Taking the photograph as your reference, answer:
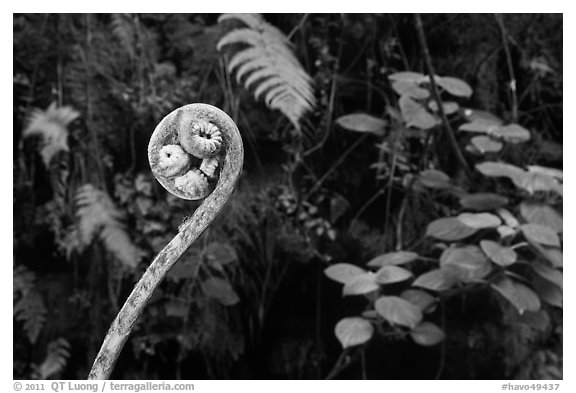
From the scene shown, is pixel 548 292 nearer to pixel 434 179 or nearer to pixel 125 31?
pixel 434 179

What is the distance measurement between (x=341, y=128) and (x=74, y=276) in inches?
36.7

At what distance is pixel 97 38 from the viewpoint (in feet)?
6.38

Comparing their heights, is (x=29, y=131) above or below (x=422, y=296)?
above

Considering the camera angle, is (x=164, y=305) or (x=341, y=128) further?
(x=341, y=128)

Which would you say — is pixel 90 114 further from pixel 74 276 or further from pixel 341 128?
pixel 341 128

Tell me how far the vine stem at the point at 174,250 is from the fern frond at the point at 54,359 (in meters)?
1.20

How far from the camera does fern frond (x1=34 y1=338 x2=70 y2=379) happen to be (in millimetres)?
1894

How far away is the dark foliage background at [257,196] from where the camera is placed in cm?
191

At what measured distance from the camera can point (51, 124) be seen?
1.86 metres

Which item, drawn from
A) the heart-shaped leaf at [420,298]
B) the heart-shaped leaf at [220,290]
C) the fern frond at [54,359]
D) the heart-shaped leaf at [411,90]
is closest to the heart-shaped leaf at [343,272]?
the heart-shaped leaf at [420,298]

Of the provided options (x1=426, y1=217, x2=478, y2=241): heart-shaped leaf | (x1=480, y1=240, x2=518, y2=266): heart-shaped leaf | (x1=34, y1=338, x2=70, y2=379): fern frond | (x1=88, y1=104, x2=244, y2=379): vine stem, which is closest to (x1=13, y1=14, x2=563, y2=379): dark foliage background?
(x1=34, y1=338, x2=70, y2=379): fern frond

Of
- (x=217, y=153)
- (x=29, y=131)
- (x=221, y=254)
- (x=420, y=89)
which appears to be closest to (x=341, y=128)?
(x=420, y=89)
